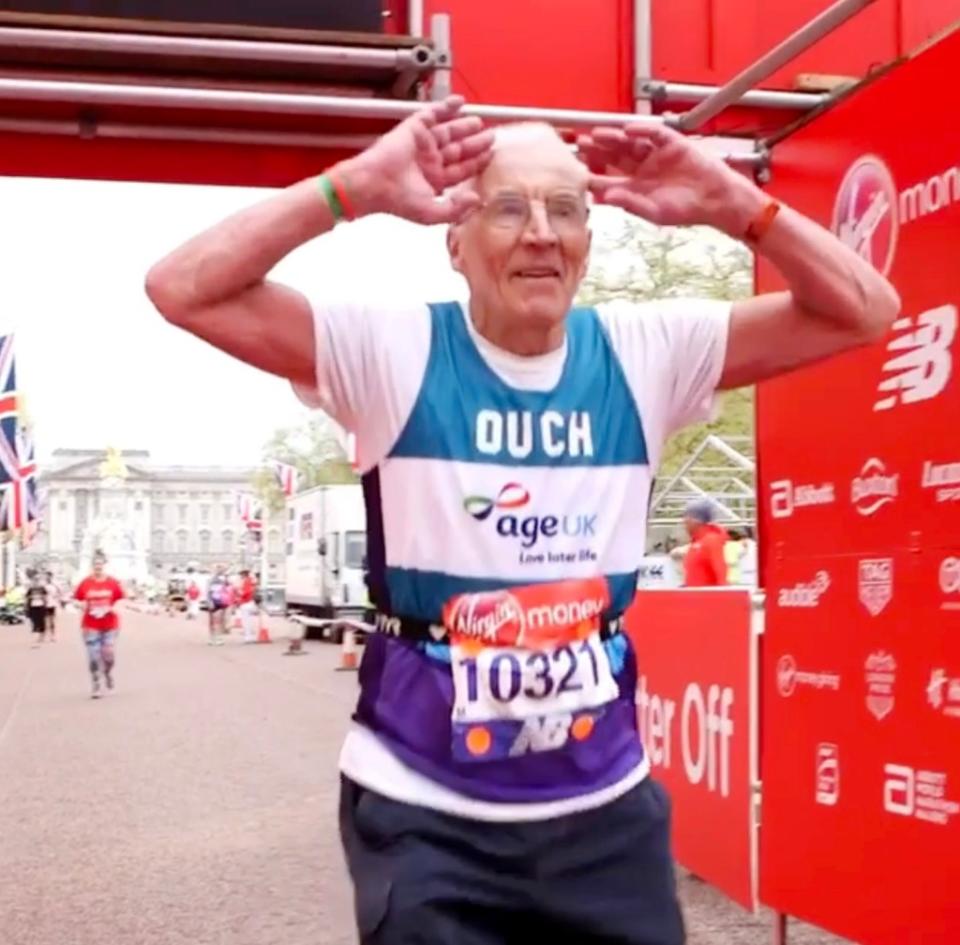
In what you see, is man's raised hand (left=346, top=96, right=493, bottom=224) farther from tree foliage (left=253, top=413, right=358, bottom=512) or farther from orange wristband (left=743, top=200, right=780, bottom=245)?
tree foliage (left=253, top=413, right=358, bottom=512)

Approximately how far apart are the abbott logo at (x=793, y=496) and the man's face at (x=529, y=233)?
7.96 feet

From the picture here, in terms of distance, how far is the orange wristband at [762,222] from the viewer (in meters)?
2.80

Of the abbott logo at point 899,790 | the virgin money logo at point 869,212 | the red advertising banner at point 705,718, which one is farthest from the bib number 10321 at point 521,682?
the red advertising banner at point 705,718

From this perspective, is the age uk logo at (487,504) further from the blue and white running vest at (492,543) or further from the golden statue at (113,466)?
the golden statue at (113,466)

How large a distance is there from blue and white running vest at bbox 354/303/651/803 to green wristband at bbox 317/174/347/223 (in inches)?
11.6

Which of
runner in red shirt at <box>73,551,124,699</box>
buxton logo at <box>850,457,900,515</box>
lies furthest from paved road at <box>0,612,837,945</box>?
buxton logo at <box>850,457,900,515</box>

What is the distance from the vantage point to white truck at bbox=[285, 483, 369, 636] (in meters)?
36.3

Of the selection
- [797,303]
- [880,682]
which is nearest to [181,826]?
[880,682]

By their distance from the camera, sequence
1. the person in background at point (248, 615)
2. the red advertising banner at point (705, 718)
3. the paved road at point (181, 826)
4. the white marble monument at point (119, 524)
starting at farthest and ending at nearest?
the white marble monument at point (119, 524) < the person in background at point (248, 615) < the paved road at point (181, 826) < the red advertising banner at point (705, 718)

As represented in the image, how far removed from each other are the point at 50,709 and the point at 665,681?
45.3ft

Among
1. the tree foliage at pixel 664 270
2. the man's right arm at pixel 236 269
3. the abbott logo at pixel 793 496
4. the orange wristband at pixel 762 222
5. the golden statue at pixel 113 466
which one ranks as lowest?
the golden statue at pixel 113 466

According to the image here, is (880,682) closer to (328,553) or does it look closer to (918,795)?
(918,795)

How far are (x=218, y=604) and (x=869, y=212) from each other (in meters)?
36.8

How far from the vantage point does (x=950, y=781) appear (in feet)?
14.3
